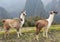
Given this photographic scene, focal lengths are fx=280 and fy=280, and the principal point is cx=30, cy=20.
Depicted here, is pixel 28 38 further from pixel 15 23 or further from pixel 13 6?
pixel 13 6

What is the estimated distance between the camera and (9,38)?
755 centimetres

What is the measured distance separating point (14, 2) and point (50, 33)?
1.51m

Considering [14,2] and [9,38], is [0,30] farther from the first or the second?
[14,2]

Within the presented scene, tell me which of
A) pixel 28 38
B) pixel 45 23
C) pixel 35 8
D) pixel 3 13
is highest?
pixel 35 8

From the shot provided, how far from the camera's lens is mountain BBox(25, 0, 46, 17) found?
8.52m

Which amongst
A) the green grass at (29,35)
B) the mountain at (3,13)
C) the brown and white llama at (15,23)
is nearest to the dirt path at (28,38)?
the green grass at (29,35)

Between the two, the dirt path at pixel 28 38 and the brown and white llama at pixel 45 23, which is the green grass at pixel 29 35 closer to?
the dirt path at pixel 28 38

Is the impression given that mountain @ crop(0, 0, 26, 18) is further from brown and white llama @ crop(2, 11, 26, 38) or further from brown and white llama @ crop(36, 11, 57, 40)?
brown and white llama @ crop(36, 11, 57, 40)

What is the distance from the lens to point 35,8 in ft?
28.2

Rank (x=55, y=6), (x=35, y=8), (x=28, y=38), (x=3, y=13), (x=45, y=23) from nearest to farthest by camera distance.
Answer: (x=28, y=38) → (x=45, y=23) → (x=3, y=13) → (x=35, y=8) → (x=55, y=6)

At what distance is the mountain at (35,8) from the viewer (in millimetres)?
8516

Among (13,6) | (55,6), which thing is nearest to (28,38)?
(13,6)

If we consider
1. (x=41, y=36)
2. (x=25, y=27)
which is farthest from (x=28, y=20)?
(x=41, y=36)

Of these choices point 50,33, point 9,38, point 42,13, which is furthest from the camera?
point 42,13
